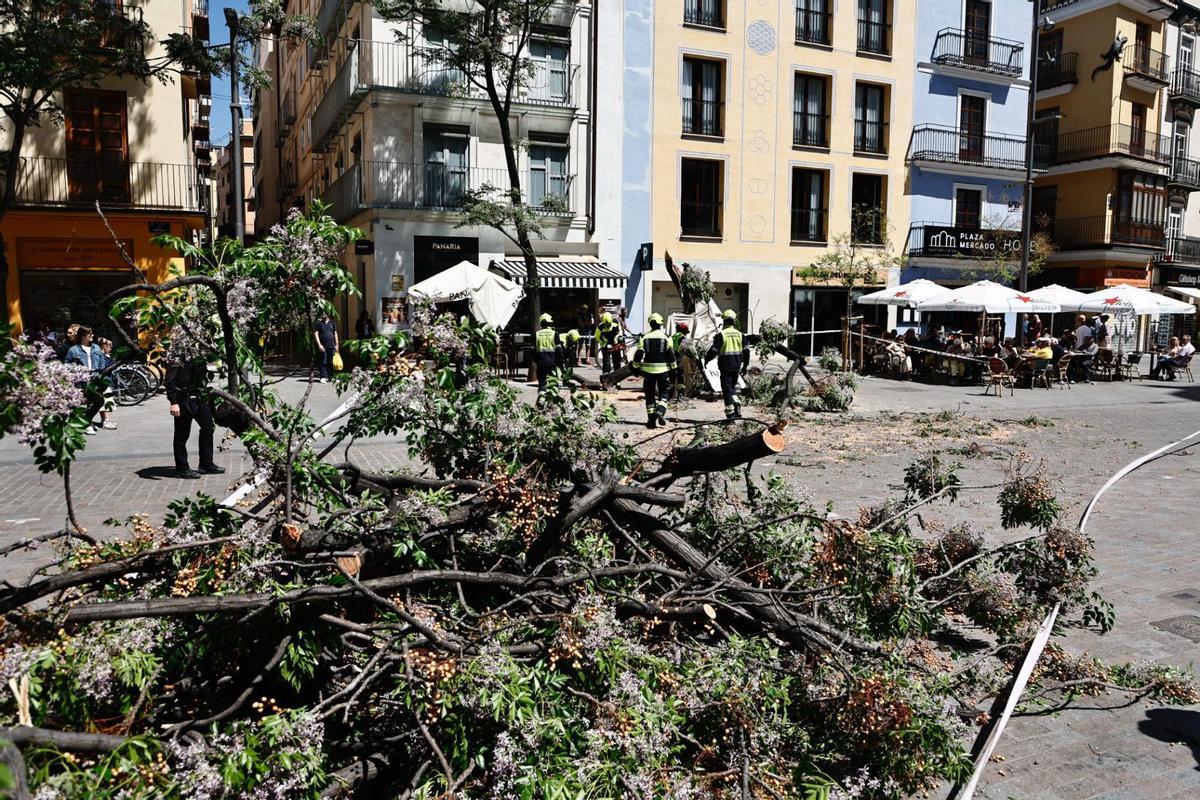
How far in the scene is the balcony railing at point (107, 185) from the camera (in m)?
20.7

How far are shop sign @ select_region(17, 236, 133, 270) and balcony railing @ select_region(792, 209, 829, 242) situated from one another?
20.4 metres

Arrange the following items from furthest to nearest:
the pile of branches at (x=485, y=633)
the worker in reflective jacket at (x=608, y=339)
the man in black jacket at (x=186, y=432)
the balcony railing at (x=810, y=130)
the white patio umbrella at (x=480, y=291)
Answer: the balcony railing at (x=810, y=130) → the worker in reflective jacket at (x=608, y=339) → the white patio umbrella at (x=480, y=291) → the man in black jacket at (x=186, y=432) → the pile of branches at (x=485, y=633)

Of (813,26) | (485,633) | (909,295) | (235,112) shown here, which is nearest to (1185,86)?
(813,26)

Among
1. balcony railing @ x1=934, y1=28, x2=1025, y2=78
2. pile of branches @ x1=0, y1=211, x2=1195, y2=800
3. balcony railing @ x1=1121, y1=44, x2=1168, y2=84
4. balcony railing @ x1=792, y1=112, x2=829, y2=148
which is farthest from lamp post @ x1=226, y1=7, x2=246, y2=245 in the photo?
balcony railing @ x1=1121, y1=44, x2=1168, y2=84

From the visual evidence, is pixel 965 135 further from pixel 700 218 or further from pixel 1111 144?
pixel 700 218

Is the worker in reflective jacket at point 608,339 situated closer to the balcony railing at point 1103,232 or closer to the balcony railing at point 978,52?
the balcony railing at point 978,52

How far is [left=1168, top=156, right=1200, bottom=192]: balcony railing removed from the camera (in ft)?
127

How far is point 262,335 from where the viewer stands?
411 centimetres

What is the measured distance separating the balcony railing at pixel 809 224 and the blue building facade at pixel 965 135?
3.64 m

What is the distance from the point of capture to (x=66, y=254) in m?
21.1

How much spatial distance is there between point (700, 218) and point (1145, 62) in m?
22.8

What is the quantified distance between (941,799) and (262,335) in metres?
3.64

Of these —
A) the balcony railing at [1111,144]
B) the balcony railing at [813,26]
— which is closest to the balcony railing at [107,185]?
the balcony railing at [813,26]

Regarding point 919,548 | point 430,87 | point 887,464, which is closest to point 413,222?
point 430,87
